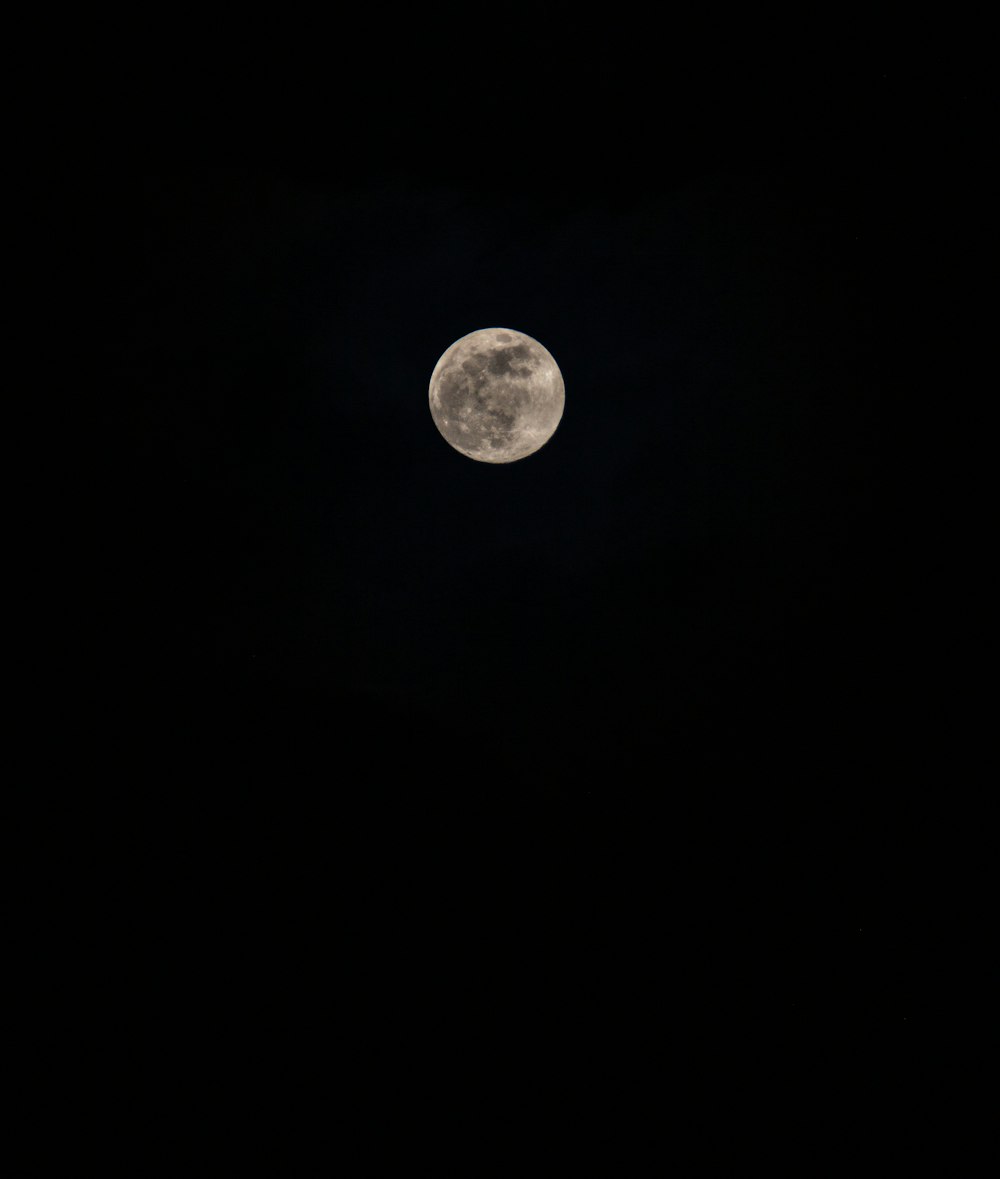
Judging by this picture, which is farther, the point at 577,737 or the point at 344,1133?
the point at 577,737

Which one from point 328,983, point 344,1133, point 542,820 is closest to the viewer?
point 344,1133

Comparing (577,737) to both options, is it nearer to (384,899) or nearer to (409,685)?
(409,685)

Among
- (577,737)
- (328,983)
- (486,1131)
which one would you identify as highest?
(577,737)

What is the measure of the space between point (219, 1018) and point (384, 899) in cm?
137

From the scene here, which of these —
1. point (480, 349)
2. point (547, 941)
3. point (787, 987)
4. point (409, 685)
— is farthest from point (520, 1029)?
point (480, 349)

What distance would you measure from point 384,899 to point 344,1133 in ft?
4.95

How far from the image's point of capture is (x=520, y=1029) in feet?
18.2

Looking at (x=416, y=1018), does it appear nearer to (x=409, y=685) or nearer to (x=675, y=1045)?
(x=675, y=1045)

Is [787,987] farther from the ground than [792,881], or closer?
closer

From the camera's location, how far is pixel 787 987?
5551 millimetres

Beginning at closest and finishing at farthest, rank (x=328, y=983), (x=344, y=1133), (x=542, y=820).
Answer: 1. (x=344, y=1133)
2. (x=328, y=983)
3. (x=542, y=820)

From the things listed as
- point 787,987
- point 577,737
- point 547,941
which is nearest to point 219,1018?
point 547,941

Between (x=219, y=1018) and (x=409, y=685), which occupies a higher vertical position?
(x=409, y=685)

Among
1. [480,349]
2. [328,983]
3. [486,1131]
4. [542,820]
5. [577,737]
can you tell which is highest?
[480,349]
